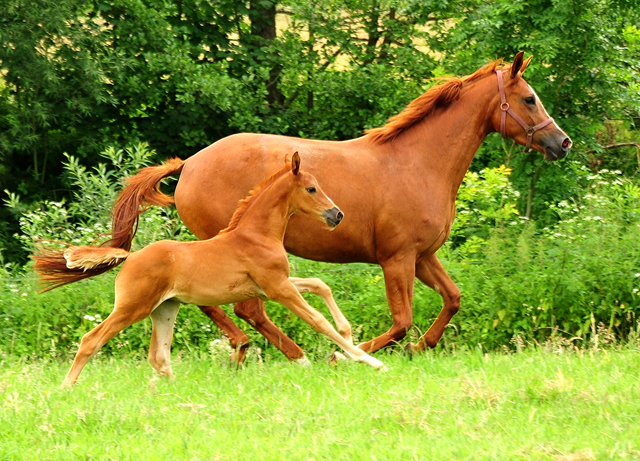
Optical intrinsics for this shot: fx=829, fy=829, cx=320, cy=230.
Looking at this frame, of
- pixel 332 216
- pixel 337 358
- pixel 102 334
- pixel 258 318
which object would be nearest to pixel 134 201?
pixel 258 318

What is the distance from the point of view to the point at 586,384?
500 cm

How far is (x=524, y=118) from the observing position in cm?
679

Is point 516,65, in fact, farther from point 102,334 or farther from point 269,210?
point 102,334

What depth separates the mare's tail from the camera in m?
6.69

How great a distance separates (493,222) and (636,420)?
5680mm

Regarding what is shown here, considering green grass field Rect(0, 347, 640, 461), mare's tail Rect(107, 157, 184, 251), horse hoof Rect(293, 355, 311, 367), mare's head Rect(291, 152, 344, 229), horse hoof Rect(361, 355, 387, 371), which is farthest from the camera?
mare's tail Rect(107, 157, 184, 251)

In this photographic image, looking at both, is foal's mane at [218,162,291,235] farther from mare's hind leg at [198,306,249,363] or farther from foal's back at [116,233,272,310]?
mare's hind leg at [198,306,249,363]

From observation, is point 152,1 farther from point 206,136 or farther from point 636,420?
point 636,420

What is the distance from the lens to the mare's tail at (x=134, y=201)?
6691mm

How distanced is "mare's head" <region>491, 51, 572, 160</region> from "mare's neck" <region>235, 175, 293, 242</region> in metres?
2.04

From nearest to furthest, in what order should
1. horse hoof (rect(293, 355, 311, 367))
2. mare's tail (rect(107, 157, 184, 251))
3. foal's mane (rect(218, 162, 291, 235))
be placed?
foal's mane (rect(218, 162, 291, 235)) → horse hoof (rect(293, 355, 311, 367)) → mare's tail (rect(107, 157, 184, 251))

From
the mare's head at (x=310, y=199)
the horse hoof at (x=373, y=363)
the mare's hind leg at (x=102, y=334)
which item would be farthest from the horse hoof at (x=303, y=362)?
the mare's hind leg at (x=102, y=334)

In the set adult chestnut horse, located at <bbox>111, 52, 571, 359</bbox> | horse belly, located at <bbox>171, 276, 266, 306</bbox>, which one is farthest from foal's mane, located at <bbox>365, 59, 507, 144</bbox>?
horse belly, located at <bbox>171, 276, 266, 306</bbox>

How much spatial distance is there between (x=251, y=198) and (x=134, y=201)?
4.19 ft
